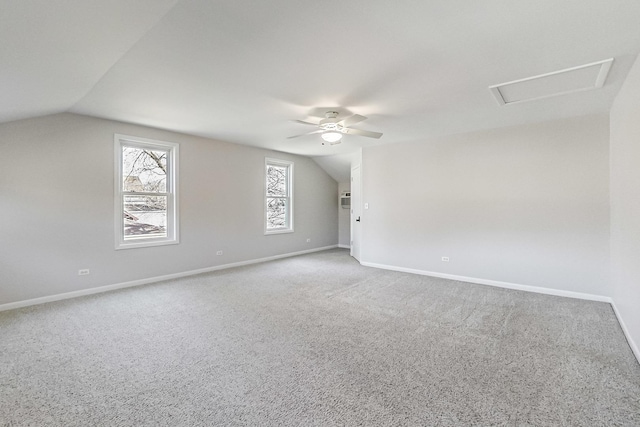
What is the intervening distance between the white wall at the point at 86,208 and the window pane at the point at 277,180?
0.75m

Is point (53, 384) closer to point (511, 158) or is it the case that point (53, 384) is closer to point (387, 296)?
point (387, 296)

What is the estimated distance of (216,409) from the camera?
5.82 feet

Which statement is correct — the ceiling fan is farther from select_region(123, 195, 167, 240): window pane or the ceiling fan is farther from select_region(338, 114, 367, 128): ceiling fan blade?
select_region(123, 195, 167, 240): window pane

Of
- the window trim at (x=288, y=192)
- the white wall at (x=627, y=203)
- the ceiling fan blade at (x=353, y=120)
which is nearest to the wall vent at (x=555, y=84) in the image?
the white wall at (x=627, y=203)

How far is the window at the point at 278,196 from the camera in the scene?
6.58 metres

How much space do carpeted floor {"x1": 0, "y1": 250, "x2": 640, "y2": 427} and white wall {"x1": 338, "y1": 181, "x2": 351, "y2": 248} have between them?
14.0ft

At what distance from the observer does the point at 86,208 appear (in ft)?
13.2

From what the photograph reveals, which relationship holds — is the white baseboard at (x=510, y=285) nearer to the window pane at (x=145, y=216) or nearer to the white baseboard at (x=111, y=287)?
the white baseboard at (x=111, y=287)

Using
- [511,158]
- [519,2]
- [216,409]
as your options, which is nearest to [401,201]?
[511,158]

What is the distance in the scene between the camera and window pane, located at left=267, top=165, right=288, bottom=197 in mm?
6645

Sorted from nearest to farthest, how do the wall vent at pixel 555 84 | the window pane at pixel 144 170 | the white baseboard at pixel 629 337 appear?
the white baseboard at pixel 629 337, the wall vent at pixel 555 84, the window pane at pixel 144 170

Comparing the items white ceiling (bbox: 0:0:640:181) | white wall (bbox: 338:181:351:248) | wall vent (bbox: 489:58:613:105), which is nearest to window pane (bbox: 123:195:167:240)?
white ceiling (bbox: 0:0:640:181)

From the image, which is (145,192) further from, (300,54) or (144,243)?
(300,54)

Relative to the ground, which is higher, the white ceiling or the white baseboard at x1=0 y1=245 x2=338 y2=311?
the white ceiling
